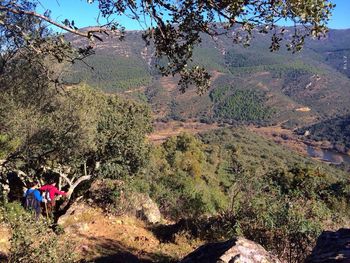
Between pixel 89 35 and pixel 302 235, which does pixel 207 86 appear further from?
pixel 302 235

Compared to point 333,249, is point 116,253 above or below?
below

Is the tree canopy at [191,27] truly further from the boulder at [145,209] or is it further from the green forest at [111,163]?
the boulder at [145,209]

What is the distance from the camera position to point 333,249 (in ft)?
16.8

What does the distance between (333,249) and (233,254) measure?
4.94 feet

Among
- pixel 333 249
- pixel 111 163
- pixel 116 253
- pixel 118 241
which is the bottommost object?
pixel 118 241

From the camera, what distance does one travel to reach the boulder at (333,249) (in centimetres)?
469

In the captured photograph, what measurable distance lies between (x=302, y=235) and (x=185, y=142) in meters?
51.7

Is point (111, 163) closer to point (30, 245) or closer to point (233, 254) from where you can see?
point (30, 245)

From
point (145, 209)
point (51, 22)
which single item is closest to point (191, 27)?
point (51, 22)

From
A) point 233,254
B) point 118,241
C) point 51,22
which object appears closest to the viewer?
point 51,22

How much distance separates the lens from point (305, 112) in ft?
630

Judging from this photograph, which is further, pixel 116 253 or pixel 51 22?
pixel 116 253

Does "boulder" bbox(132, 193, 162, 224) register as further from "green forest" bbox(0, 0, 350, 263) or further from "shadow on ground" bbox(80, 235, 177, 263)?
"shadow on ground" bbox(80, 235, 177, 263)

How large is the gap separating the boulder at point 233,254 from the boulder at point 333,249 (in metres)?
0.95
